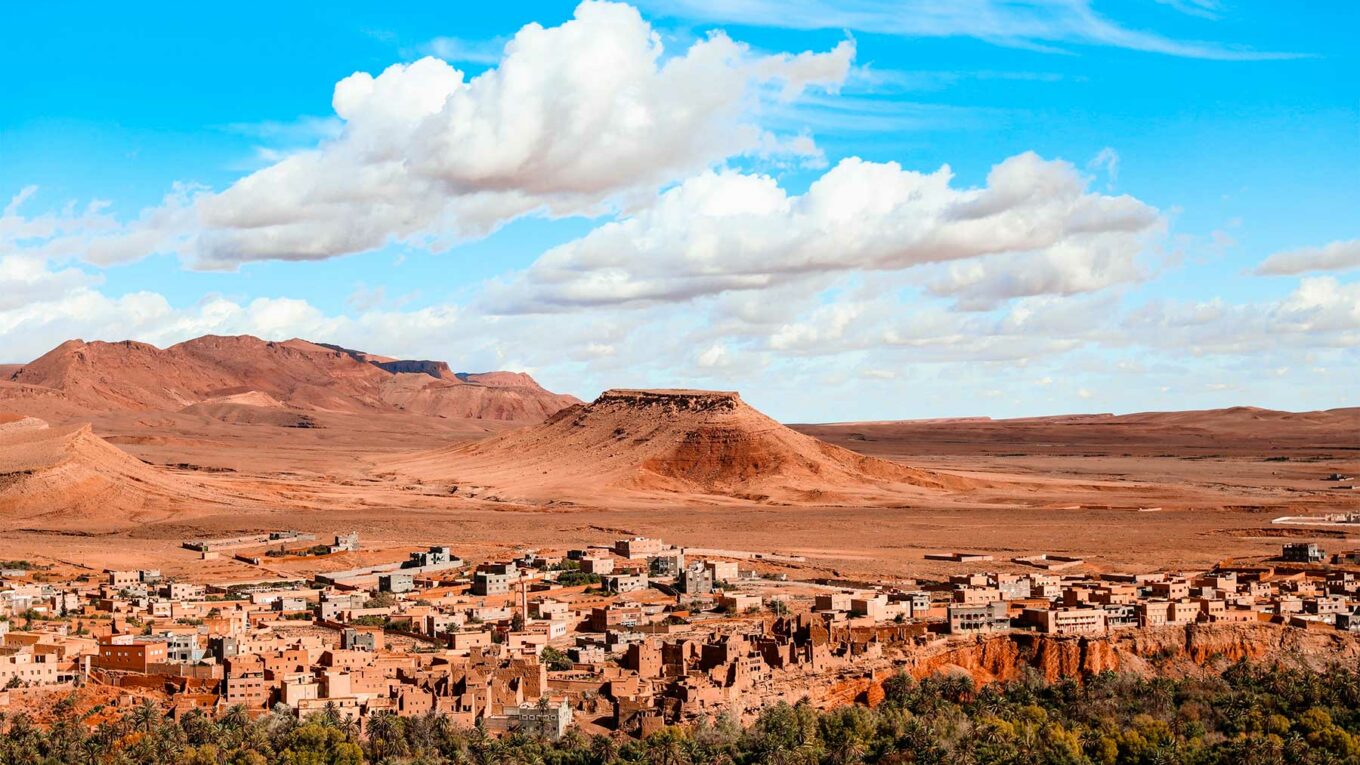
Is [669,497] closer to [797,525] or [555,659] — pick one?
[797,525]

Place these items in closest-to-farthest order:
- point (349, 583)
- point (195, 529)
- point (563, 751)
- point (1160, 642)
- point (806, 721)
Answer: point (563, 751), point (806, 721), point (1160, 642), point (349, 583), point (195, 529)

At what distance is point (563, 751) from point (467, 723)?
3098 millimetres

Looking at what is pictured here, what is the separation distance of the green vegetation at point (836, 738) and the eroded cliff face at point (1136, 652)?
397cm

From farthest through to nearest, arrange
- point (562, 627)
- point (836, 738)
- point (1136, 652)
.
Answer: point (562, 627)
point (1136, 652)
point (836, 738)

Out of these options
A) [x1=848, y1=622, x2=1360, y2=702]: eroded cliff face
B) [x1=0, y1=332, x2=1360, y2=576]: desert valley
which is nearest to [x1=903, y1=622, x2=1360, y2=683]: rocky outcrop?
[x1=848, y1=622, x2=1360, y2=702]: eroded cliff face

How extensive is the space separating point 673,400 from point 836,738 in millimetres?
130464

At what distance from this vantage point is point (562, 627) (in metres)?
56.4

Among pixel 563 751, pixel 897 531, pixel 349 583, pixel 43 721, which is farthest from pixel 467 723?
pixel 897 531

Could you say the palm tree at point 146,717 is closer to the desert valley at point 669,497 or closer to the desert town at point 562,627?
the desert town at point 562,627

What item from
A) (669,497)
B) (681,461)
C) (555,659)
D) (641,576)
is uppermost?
(681,461)

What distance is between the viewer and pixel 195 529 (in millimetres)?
106625

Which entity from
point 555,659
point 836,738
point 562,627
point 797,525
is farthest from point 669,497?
point 836,738

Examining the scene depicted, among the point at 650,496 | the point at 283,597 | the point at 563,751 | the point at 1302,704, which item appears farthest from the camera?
the point at 650,496

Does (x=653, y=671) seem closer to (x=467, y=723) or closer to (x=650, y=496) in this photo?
(x=467, y=723)
